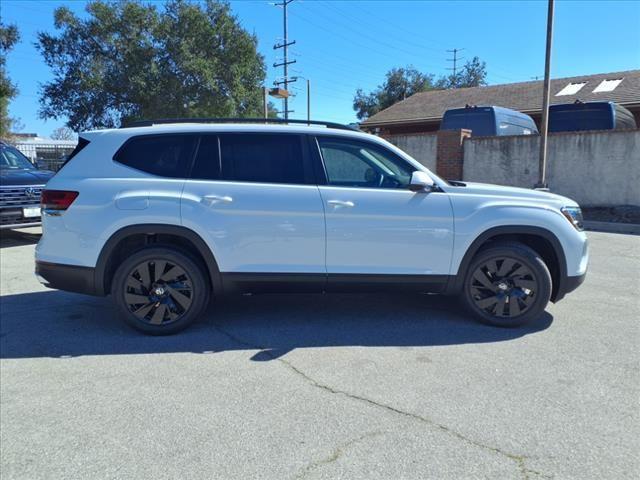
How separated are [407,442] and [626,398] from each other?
160 cm

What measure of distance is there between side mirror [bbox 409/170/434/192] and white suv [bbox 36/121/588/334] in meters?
0.02

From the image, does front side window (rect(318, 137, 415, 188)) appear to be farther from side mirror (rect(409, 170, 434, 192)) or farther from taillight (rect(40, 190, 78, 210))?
taillight (rect(40, 190, 78, 210))

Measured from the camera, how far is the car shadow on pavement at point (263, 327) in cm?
414

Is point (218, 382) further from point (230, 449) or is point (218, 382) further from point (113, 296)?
point (113, 296)

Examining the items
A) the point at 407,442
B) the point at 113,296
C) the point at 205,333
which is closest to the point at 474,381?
the point at 407,442

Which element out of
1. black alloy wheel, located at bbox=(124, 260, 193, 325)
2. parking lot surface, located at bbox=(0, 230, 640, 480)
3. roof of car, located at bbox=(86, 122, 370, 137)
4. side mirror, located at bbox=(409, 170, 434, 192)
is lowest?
parking lot surface, located at bbox=(0, 230, 640, 480)

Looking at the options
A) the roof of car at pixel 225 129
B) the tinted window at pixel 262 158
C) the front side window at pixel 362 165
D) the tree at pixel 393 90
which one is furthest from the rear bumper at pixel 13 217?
the tree at pixel 393 90

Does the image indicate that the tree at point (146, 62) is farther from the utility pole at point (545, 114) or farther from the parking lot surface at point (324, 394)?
the parking lot surface at point (324, 394)

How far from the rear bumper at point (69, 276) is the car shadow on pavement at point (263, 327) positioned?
0.47m

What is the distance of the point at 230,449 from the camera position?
8.78 feet

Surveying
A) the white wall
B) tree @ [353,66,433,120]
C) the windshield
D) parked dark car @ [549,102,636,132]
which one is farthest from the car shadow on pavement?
tree @ [353,66,433,120]

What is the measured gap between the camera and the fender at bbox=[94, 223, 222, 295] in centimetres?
419

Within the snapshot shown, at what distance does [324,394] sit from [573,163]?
12295mm

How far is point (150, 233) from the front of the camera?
4.22 m
